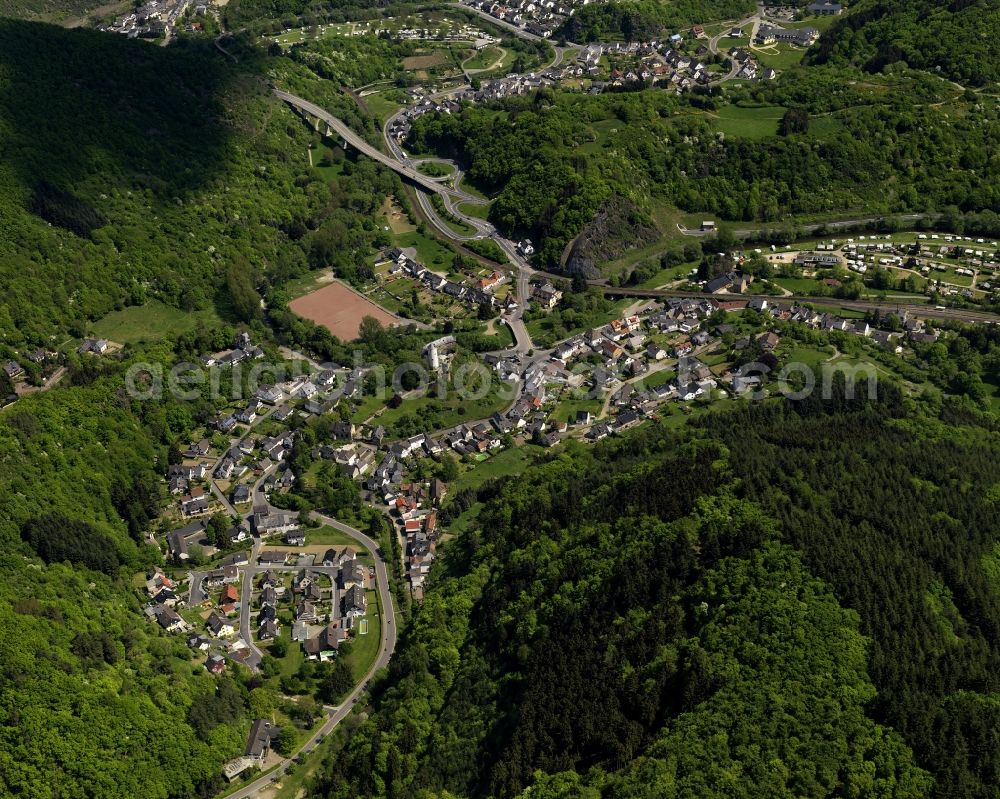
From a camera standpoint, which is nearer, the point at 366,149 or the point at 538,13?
the point at 366,149

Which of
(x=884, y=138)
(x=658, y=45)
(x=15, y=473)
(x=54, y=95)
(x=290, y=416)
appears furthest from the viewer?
(x=658, y=45)

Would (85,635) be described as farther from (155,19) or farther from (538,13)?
(538,13)

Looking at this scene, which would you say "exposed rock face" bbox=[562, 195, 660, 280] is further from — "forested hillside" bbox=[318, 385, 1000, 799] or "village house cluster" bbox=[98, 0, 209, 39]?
"village house cluster" bbox=[98, 0, 209, 39]

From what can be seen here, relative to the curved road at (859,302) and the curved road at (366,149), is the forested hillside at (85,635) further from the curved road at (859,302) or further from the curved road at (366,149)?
the curved road at (366,149)

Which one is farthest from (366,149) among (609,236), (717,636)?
(717,636)

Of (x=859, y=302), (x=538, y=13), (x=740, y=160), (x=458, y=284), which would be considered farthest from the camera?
(x=538, y=13)

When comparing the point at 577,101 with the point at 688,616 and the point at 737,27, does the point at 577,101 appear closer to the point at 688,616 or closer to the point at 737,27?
the point at 737,27

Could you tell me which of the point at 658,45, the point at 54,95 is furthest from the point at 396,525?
the point at 658,45
